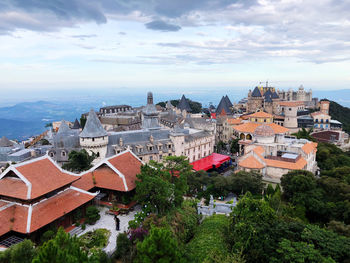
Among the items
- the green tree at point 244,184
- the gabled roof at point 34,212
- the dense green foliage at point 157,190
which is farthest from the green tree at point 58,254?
the green tree at point 244,184

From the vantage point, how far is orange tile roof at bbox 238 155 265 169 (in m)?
40.2

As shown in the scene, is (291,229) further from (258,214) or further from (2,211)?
(2,211)

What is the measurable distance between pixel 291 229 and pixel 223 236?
20.7 feet

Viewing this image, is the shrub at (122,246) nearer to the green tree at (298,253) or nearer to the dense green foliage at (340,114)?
the green tree at (298,253)

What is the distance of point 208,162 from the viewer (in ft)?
167

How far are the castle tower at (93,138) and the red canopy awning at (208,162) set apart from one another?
17.8 meters

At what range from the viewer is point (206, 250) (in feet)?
73.3

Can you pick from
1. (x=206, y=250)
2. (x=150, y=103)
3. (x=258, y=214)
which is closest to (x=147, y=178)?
(x=206, y=250)

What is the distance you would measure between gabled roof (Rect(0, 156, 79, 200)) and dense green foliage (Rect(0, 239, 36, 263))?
5.17m

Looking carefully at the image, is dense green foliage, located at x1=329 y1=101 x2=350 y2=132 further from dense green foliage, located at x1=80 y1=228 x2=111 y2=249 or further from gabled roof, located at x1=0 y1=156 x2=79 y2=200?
gabled roof, located at x1=0 y1=156 x2=79 y2=200

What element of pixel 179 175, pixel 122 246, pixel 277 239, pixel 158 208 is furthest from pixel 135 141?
pixel 277 239

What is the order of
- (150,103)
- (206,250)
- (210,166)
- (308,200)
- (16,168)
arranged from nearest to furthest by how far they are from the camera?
(16,168) < (206,250) < (308,200) < (210,166) < (150,103)

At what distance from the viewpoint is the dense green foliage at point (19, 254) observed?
14836 mm

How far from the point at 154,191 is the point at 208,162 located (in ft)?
93.4
